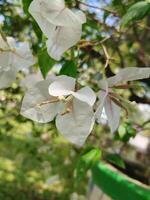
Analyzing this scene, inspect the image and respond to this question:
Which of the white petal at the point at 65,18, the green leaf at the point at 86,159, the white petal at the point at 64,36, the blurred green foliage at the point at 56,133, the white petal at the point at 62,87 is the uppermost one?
the white petal at the point at 65,18

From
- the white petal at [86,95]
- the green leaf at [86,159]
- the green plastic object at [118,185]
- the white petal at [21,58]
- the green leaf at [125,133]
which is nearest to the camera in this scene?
the white petal at [86,95]

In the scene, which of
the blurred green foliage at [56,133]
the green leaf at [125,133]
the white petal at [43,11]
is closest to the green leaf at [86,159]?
the blurred green foliage at [56,133]

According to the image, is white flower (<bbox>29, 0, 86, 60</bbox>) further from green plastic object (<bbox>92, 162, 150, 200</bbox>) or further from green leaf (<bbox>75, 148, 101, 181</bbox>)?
green plastic object (<bbox>92, 162, 150, 200</bbox>)

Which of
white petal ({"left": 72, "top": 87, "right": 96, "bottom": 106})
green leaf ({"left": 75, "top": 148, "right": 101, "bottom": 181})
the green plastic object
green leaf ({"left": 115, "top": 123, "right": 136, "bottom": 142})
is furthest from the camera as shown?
the green plastic object

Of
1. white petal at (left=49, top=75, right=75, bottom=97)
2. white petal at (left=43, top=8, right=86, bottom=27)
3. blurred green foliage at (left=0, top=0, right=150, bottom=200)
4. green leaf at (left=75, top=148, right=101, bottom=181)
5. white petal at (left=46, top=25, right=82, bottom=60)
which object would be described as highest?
white petal at (left=43, top=8, right=86, bottom=27)

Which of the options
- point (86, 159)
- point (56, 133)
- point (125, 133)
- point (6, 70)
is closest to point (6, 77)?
point (6, 70)

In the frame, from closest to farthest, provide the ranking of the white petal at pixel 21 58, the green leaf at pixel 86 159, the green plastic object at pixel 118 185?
the white petal at pixel 21 58, the green leaf at pixel 86 159, the green plastic object at pixel 118 185

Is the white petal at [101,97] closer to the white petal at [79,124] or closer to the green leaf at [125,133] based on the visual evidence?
the white petal at [79,124]

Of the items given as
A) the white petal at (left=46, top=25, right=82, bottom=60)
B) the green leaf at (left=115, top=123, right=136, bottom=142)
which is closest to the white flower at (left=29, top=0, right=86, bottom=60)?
the white petal at (left=46, top=25, right=82, bottom=60)

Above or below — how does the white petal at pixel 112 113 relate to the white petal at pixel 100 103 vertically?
below
